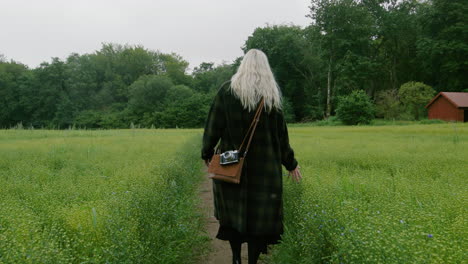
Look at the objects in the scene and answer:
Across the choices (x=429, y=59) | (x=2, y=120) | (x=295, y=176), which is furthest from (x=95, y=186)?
(x=2, y=120)

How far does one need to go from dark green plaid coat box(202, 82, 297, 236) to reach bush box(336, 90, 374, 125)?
39.6 meters

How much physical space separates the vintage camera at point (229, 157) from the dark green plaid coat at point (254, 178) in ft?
0.49

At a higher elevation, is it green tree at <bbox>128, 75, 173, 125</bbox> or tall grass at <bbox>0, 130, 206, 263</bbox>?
green tree at <bbox>128, 75, 173, 125</bbox>

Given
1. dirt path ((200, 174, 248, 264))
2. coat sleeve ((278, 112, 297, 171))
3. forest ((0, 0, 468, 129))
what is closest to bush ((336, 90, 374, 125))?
forest ((0, 0, 468, 129))

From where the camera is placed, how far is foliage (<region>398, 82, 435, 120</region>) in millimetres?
43844

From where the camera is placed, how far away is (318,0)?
50000 mm

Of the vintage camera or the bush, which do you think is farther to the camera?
the bush

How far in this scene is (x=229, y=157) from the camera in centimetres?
334

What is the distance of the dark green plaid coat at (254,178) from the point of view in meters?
3.45

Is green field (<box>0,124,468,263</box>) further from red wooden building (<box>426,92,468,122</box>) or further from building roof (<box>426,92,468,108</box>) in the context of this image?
red wooden building (<box>426,92,468,122</box>)

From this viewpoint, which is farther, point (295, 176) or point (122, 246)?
point (295, 176)

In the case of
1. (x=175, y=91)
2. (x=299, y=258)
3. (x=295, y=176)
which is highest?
(x=175, y=91)

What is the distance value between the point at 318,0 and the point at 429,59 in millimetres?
18770

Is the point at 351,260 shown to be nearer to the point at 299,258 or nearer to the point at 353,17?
the point at 299,258
